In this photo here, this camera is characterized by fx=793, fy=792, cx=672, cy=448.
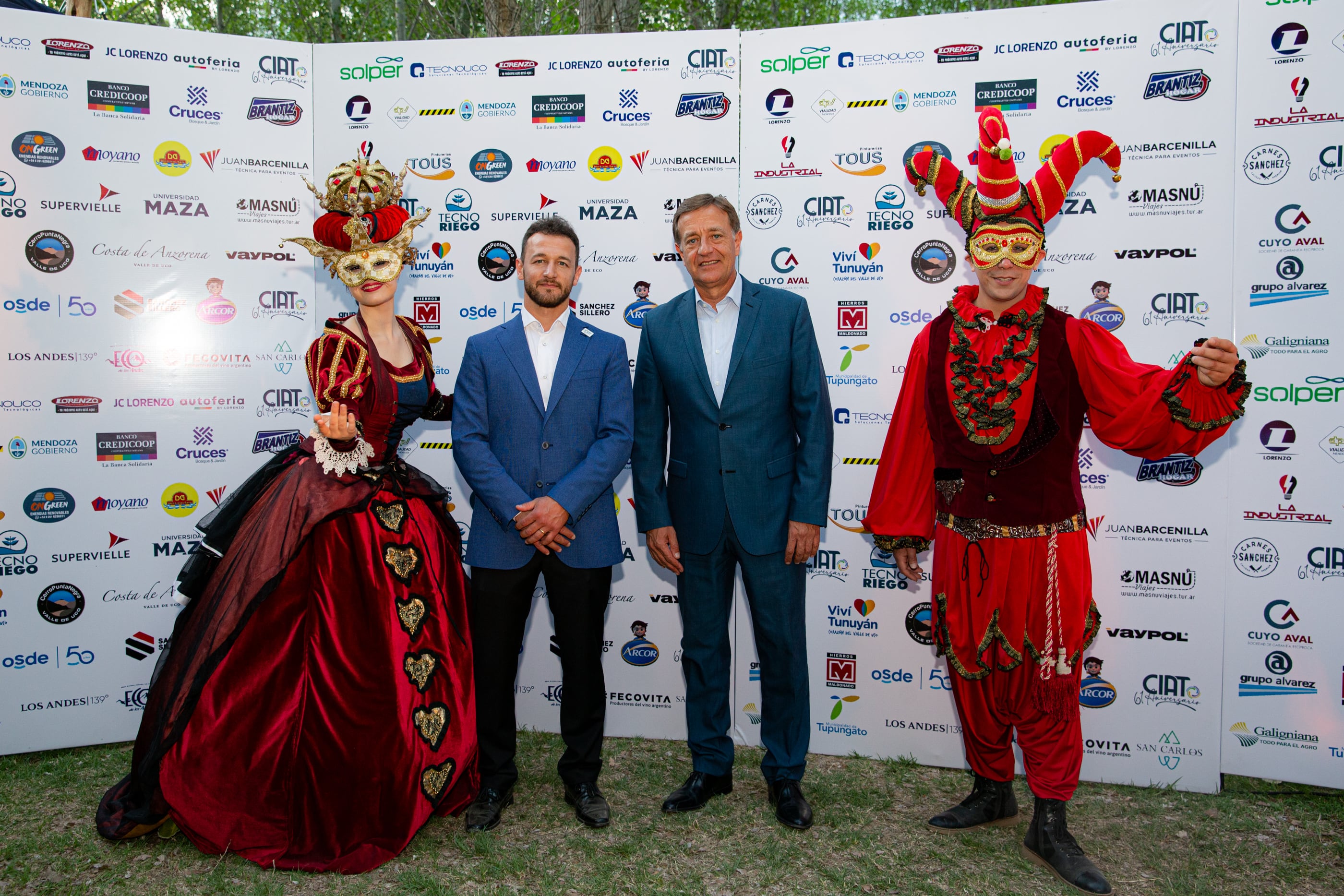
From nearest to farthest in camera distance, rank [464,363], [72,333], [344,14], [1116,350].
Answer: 1. [1116,350]
2. [464,363]
3. [72,333]
4. [344,14]

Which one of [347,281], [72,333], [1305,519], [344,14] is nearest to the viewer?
[347,281]

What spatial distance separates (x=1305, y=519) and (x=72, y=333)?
5.39 meters

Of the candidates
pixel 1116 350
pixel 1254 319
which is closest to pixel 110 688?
pixel 1116 350

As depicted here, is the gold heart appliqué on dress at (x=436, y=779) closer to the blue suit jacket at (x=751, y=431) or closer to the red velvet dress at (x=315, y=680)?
the red velvet dress at (x=315, y=680)

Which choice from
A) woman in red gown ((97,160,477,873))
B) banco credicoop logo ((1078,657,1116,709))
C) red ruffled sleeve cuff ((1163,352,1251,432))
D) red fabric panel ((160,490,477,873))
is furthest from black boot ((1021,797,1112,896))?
red fabric panel ((160,490,477,873))

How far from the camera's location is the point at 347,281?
107 inches

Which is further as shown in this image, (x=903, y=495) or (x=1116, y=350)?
(x=903, y=495)

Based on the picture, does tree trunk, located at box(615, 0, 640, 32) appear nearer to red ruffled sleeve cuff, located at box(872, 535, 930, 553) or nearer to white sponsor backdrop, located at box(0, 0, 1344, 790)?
white sponsor backdrop, located at box(0, 0, 1344, 790)

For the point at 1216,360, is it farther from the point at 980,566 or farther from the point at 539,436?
the point at 539,436

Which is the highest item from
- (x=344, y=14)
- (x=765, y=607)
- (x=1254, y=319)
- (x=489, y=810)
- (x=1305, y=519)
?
(x=344, y=14)

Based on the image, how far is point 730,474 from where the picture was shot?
9.31ft

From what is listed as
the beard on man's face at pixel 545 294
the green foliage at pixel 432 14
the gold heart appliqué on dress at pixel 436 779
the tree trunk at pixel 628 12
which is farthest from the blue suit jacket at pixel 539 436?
the green foliage at pixel 432 14

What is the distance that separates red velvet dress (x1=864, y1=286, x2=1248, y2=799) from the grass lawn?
1.69 ft

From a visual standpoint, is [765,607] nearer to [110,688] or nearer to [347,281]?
[347,281]
